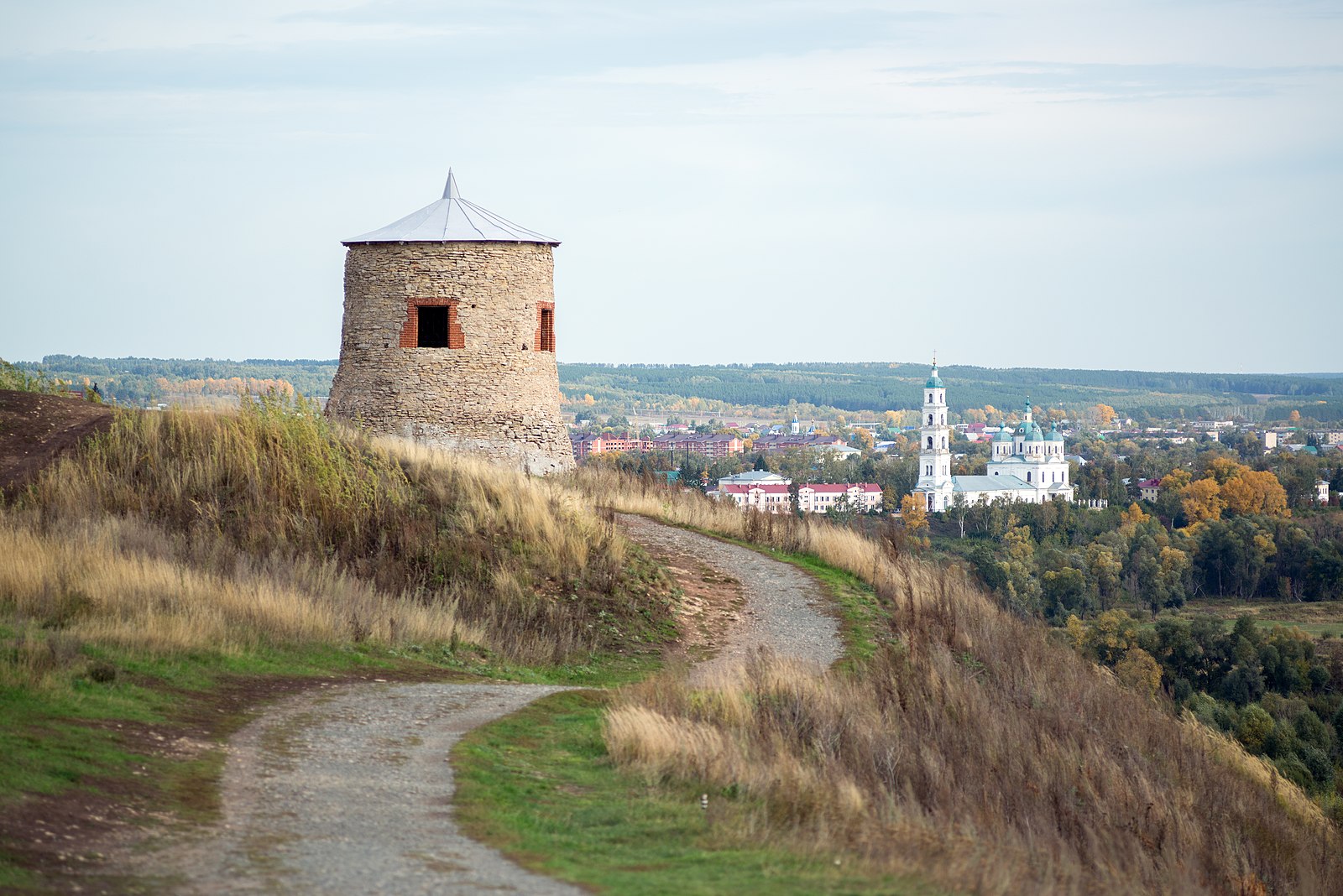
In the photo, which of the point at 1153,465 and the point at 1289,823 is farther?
the point at 1153,465

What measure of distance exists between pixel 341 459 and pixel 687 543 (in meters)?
4.61

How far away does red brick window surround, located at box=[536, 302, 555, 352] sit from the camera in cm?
1898

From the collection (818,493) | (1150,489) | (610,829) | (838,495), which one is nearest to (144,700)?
(610,829)

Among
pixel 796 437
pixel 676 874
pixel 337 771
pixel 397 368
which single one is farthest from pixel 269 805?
pixel 796 437

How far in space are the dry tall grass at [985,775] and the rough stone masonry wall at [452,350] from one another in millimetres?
7533

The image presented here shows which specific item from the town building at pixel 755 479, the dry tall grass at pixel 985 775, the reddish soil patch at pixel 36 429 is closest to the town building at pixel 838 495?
the town building at pixel 755 479

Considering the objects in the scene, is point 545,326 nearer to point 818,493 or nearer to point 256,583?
point 256,583

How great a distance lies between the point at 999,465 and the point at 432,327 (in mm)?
141547

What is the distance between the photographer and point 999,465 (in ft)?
509

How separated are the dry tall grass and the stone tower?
753cm

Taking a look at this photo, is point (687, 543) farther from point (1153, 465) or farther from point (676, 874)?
point (1153, 465)

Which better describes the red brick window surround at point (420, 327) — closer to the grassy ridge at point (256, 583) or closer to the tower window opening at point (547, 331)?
the tower window opening at point (547, 331)

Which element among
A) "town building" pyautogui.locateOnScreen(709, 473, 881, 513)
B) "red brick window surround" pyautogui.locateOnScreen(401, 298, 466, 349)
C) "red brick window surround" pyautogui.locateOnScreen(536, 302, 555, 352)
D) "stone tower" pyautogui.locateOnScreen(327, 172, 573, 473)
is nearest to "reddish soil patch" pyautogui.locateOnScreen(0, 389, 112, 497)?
"stone tower" pyautogui.locateOnScreen(327, 172, 573, 473)

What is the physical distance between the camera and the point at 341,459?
13.8 m
